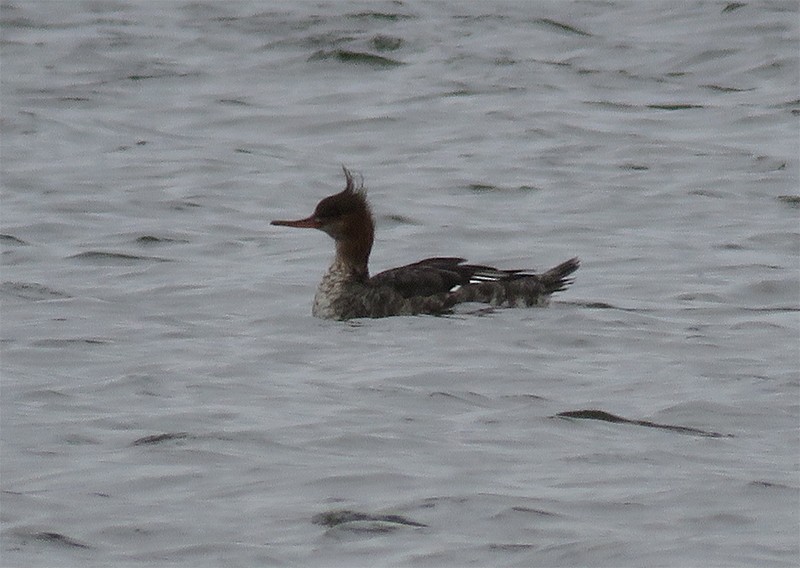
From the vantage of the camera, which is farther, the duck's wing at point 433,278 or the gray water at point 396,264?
the duck's wing at point 433,278

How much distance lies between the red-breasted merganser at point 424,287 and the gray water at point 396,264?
4.9 inches

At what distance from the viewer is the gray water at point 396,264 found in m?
6.91

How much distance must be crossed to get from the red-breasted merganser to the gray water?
126 millimetres

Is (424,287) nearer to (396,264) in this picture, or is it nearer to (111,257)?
(396,264)

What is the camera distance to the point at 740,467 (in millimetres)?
7492

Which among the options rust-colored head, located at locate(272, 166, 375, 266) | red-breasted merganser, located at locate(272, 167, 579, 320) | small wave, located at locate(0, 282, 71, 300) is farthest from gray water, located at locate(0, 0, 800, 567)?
rust-colored head, located at locate(272, 166, 375, 266)

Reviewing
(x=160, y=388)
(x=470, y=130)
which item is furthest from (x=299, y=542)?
(x=470, y=130)

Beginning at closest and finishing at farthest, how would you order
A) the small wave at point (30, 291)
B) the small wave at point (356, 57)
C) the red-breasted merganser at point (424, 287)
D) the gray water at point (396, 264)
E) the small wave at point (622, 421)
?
1. the gray water at point (396, 264)
2. the small wave at point (622, 421)
3. the red-breasted merganser at point (424, 287)
4. the small wave at point (30, 291)
5. the small wave at point (356, 57)

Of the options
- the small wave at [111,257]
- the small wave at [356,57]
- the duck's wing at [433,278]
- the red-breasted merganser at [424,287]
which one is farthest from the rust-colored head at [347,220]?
the small wave at [356,57]

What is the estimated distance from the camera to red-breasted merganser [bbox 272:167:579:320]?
10.7m

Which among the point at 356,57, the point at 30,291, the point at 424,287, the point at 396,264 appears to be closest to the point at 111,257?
the point at 30,291

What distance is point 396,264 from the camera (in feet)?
41.5

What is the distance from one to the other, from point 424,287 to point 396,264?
1964 millimetres

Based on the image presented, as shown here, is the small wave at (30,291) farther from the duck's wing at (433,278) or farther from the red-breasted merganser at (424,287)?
the duck's wing at (433,278)
